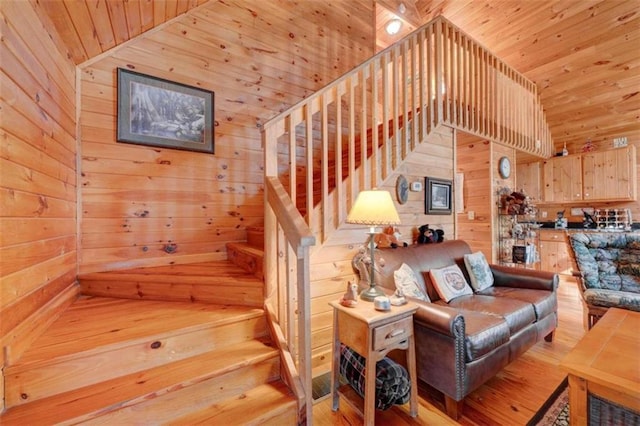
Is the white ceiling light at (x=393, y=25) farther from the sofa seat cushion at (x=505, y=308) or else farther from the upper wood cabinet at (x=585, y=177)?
the sofa seat cushion at (x=505, y=308)

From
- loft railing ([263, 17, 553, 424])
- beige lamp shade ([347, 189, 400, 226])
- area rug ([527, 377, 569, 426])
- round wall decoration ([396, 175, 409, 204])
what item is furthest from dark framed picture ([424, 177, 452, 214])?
area rug ([527, 377, 569, 426])

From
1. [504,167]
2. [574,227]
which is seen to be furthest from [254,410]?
[574,227]

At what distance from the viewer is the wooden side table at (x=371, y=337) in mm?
1606

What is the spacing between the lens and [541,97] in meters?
4.60

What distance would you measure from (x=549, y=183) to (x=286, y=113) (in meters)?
5.51

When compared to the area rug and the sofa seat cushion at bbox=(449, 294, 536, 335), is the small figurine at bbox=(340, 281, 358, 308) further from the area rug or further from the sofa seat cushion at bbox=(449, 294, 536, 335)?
the area rug

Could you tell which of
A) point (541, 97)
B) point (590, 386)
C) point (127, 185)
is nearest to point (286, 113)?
point (127, 185)

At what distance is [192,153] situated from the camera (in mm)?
2771

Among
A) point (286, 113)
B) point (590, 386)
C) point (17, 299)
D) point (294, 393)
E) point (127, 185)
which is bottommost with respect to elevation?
point (294, 393)

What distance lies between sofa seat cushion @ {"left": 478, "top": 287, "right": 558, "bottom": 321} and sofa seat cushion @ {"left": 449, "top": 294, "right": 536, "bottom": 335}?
0.09m

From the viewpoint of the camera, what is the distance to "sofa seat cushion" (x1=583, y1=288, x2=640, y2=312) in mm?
2432

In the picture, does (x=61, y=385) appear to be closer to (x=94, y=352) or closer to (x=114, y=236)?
(x=94, y=352)

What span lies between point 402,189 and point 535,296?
4.95 feet

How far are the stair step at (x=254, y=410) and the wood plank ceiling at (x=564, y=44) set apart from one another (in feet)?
9.24
